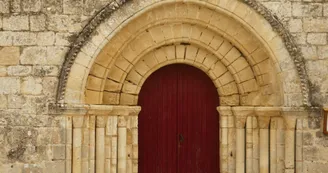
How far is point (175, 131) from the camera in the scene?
6934mm

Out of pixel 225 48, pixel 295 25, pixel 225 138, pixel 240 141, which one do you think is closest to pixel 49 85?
pixel 225 48

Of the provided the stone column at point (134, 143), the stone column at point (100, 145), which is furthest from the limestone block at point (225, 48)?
the stone column at point (100, 145)

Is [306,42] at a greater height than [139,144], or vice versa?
[306,42]

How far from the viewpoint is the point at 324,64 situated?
610 centimetres

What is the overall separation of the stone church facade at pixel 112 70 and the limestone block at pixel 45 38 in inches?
0.5

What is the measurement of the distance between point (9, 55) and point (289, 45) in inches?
139

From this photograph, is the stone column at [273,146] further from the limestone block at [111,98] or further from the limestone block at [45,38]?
the limestone block at [45,38]

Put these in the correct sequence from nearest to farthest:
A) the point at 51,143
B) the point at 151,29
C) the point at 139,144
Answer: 1. the point at 51,143
2. the point at 151,29
3. the point at 139,144

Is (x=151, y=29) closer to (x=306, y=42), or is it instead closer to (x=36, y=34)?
(x=36, y=34)

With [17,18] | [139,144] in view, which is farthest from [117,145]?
[17,18]

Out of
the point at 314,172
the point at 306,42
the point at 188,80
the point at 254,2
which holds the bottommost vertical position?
the point at 314,172

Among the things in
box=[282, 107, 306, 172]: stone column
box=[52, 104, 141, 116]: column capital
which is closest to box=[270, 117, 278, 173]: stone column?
box=[282, 107, 306, 172]: stone column

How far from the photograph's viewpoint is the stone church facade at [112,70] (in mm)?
5953

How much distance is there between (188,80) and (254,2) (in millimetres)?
1553
